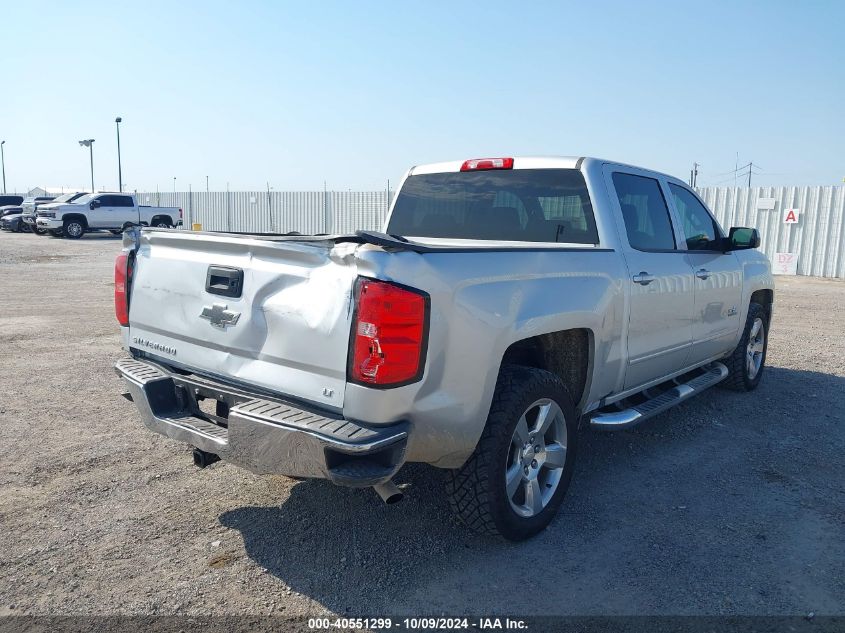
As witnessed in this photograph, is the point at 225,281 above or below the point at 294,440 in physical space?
above

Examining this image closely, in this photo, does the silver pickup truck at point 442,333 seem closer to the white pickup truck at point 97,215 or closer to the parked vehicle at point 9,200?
the white pickup truck at point 97,215

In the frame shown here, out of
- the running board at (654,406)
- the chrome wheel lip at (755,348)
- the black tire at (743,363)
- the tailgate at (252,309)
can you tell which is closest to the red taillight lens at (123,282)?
the tailgate at (252,309)

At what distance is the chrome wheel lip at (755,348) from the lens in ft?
21.2

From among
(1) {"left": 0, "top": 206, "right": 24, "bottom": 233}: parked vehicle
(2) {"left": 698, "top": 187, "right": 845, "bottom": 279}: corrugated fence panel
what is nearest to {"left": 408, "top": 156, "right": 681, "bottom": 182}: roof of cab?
(2) {"left": 698, "top": 187, "right": 845, "bottom": 279}: corrugated fence panel

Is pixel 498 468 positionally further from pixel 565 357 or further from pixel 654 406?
pixel 654 406

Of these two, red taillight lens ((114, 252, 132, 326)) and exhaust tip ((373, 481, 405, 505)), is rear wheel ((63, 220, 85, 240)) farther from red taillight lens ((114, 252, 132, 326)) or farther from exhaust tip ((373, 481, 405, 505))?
exhaust tip ((373, 481, 405, 505))

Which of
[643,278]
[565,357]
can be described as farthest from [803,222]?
[565,357]

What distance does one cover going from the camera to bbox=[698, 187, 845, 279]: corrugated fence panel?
18.0m

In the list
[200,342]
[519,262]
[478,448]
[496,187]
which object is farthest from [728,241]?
[200,342]

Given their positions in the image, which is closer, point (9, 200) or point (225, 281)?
point (225, 281)

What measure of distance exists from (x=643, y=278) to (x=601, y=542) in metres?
1.65

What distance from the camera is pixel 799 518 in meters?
3.92

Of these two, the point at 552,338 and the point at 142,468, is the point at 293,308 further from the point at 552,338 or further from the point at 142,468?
the point at 142,468

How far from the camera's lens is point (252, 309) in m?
3.15
